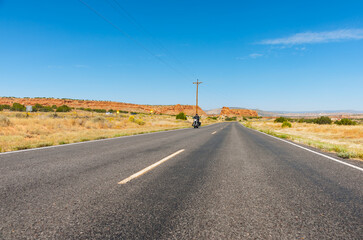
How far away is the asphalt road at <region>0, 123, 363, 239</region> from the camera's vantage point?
1979 millimetres

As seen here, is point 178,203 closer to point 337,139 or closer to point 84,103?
point 337,139

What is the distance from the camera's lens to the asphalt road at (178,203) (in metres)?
1.98

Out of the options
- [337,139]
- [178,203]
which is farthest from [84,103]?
[178,203]

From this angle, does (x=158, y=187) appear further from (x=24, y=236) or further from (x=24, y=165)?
(x=24, y=165)

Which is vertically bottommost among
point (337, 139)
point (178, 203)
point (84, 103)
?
point (337, 139)

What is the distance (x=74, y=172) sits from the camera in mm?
4105

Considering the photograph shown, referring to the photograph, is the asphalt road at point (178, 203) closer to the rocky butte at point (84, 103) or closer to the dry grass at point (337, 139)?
the dry grass at point (337, 139)

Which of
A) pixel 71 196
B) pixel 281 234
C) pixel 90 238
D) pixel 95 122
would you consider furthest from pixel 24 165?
pixel 95 122

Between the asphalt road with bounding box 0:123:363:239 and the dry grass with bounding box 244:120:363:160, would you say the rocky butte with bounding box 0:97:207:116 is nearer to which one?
the dry grass with bounding box 244:120:363:160

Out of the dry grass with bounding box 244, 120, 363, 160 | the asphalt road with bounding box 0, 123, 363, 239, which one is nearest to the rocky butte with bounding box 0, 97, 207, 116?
the dry grass with bounding box 244, 120, 363, 160

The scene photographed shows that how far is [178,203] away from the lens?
2615 millimetres

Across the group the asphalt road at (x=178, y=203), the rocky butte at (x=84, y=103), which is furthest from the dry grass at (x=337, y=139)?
the rocky butte at (x=84, y=103)

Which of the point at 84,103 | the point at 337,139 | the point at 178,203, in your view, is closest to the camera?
the point at 178,203

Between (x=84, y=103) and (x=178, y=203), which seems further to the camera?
(x=84, y=103)
